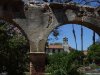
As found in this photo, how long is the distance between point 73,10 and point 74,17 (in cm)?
30

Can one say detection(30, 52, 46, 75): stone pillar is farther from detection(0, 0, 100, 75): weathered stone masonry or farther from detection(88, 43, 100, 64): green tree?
detection(88, 43, 100, 64): green tree

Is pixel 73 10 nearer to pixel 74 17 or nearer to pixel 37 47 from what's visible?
pixel 74 17

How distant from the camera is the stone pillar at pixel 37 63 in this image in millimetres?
14315

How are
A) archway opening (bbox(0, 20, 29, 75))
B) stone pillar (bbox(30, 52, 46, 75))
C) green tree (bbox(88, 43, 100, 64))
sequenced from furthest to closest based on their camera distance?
green tree (bbox(88, 43, 100, 64)), archway opening (bbox(0, 20, 29, 75)), stone pillar (bbox(30, 52, 46, 75))

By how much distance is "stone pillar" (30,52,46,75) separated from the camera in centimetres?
1431

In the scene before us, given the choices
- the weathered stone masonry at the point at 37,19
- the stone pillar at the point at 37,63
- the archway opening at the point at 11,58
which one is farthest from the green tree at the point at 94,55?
the stone pillar at the point at 37,63

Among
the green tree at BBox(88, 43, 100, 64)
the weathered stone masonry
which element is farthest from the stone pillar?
the green tree at BBox(88, 43, 100, 64)

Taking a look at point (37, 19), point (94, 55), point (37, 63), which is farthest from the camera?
point (94, 55)

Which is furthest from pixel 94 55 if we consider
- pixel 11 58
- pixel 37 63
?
pixel 37 63

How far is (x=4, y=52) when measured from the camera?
1514 centimetres

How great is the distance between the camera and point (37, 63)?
1434 centimetres

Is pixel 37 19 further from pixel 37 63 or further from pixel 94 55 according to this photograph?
pixel 94 55

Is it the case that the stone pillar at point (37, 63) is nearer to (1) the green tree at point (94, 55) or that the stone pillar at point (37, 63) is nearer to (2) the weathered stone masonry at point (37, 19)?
(2) the weathered stone masonry at point (37, 19)

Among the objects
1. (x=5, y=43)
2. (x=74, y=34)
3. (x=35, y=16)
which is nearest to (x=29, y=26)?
(x=35, y=16)
